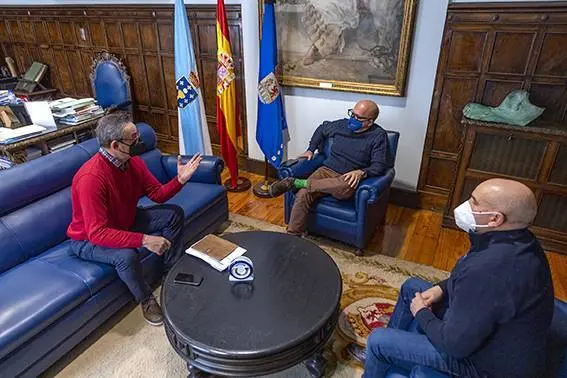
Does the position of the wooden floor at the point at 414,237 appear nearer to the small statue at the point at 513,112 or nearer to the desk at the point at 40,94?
the small statue at the point at 513,112

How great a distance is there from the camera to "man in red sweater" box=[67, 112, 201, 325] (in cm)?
192

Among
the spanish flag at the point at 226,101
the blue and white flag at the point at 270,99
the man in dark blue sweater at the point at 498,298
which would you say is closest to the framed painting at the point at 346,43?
the blue and white flag at the point at 270,99

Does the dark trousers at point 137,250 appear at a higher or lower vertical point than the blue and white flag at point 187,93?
lower

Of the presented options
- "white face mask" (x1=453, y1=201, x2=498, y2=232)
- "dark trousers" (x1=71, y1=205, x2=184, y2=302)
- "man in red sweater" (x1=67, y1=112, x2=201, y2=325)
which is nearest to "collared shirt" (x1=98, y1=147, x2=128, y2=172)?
"man in red sweater" (x1=67, y1=112, x2=201, y2=325)

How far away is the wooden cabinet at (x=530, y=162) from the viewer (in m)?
2.47

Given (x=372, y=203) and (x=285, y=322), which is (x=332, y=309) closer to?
(x=285, y=322)

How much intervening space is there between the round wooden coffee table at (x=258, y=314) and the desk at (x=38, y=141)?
1.82 m

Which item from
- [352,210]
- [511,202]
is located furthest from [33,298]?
[511,202]

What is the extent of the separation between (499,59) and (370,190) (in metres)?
1.35

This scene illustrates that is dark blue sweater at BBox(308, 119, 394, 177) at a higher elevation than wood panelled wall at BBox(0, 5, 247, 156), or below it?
below

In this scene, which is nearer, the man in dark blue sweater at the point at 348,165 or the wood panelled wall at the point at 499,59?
the wood panelled wall at the point at 499,59

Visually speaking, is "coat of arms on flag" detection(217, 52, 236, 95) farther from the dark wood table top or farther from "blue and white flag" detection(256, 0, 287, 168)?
the dark wood table top

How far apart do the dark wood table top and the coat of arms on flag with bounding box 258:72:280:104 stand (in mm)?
1706

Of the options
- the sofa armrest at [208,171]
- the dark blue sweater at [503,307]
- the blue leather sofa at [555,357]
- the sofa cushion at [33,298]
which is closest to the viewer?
the dark blue sweater at [503,307]
